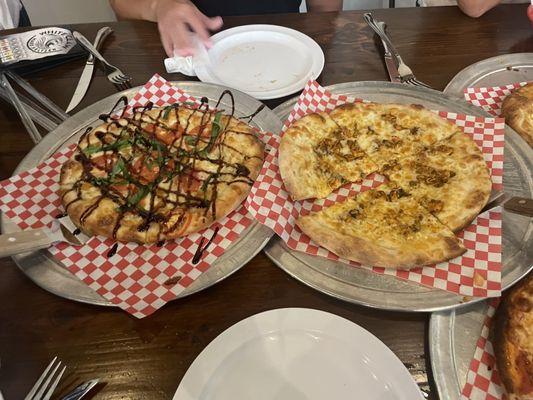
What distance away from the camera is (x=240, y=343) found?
1338 millimetres

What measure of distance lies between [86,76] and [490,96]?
92.8 inches

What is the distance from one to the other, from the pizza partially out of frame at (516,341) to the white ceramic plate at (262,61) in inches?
59.0

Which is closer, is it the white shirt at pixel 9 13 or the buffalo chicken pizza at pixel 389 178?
the buffalo chicken pizza at pixel 389 178

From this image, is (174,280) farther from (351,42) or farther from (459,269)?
(351,42)

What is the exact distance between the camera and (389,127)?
214 centimetres

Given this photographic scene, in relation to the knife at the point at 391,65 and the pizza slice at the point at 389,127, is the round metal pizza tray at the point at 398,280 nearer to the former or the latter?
the pizza slice at the point at 389,127

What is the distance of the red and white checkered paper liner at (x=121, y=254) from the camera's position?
60.6 inches

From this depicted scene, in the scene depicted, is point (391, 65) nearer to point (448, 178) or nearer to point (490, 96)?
point (490, 96)

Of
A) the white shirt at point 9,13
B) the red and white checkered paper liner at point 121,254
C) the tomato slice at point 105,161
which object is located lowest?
the red and white checkered paper liner at point 121,254

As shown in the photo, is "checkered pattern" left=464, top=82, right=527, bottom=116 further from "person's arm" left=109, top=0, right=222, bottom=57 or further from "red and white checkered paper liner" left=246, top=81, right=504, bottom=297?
"person's arm" left=109, top=0, right=222, bottom=57

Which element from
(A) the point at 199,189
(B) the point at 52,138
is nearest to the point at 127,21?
(B) the point at 52,138

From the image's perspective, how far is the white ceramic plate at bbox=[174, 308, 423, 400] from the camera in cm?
125

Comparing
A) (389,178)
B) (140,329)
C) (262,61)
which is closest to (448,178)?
(389,178)

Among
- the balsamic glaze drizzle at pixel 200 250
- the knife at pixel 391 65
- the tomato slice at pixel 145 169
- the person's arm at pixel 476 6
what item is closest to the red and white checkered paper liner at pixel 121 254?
the balsamic glaze drizzle at pixel 200 250
